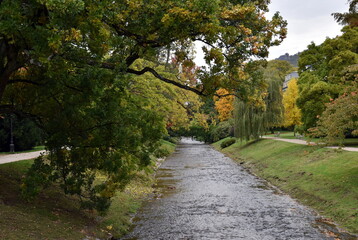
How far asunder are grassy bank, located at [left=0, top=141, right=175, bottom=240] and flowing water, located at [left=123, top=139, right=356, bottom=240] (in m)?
0.87

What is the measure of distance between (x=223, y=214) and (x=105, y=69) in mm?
8586

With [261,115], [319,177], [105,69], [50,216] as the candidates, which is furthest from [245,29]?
[261,115]

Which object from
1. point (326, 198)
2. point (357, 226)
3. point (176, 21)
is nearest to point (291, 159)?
point (326, 198)

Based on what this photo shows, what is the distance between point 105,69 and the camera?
31.8ft

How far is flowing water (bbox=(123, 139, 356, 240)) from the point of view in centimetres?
1240

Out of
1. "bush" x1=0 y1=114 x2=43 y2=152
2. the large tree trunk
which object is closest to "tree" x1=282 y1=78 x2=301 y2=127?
"bush" x1=0 y1=114 x2=43 y2=152

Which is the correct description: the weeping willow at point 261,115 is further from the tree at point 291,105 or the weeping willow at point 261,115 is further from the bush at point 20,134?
the bush at point 20,134

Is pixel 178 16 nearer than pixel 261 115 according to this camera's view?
Yes

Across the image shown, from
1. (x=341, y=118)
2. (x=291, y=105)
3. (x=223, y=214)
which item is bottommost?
(x=223, y=214)

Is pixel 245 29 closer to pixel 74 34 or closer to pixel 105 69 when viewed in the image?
pixel 105 69

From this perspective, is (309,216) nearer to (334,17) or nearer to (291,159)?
(291,159)

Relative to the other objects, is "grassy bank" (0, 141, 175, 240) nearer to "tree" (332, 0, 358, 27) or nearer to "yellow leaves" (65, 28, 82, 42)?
"yellow leaves" (65, 28, 82, 42)

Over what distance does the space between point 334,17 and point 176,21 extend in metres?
22.0

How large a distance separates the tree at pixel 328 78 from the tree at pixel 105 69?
19.3m
